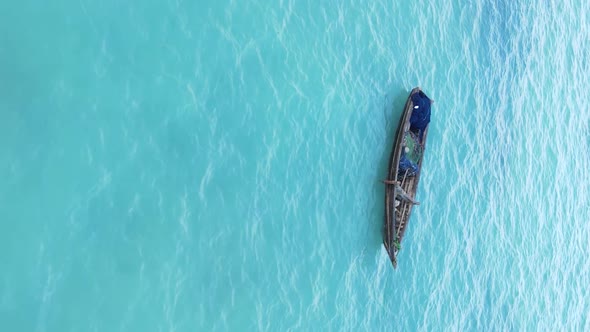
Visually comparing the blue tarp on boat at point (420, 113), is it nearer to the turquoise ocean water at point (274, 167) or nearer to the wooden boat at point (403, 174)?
the wooden boat at point (403, 174)

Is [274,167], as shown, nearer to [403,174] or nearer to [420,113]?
[403,174]

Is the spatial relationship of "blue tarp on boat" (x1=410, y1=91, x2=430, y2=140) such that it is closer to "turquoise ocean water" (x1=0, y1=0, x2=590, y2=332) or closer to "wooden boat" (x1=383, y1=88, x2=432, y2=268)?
"wooden boat" (x1=383, y1=88, x2=432, y2=268)

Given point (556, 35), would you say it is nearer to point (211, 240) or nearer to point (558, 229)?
point (558, 229)

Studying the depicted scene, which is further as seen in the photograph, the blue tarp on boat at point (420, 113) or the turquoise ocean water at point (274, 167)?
the blue tarp on boat at point (420, 113)

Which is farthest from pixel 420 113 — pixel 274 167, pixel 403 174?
pixel 274 167

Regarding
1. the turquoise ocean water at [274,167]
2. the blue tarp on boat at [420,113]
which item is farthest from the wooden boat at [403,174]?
the turquoise ocean water at [274,167]

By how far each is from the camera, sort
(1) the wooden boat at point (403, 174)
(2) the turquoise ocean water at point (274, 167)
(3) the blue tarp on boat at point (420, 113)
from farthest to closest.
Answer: (3) the blue tarp on boat at point (420, 113)
(1) the wooden boat at point (403, 174)
(2) the turquoise ocean water at point (274, 167)

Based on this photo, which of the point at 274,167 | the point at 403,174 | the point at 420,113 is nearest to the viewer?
the point at 274,167
